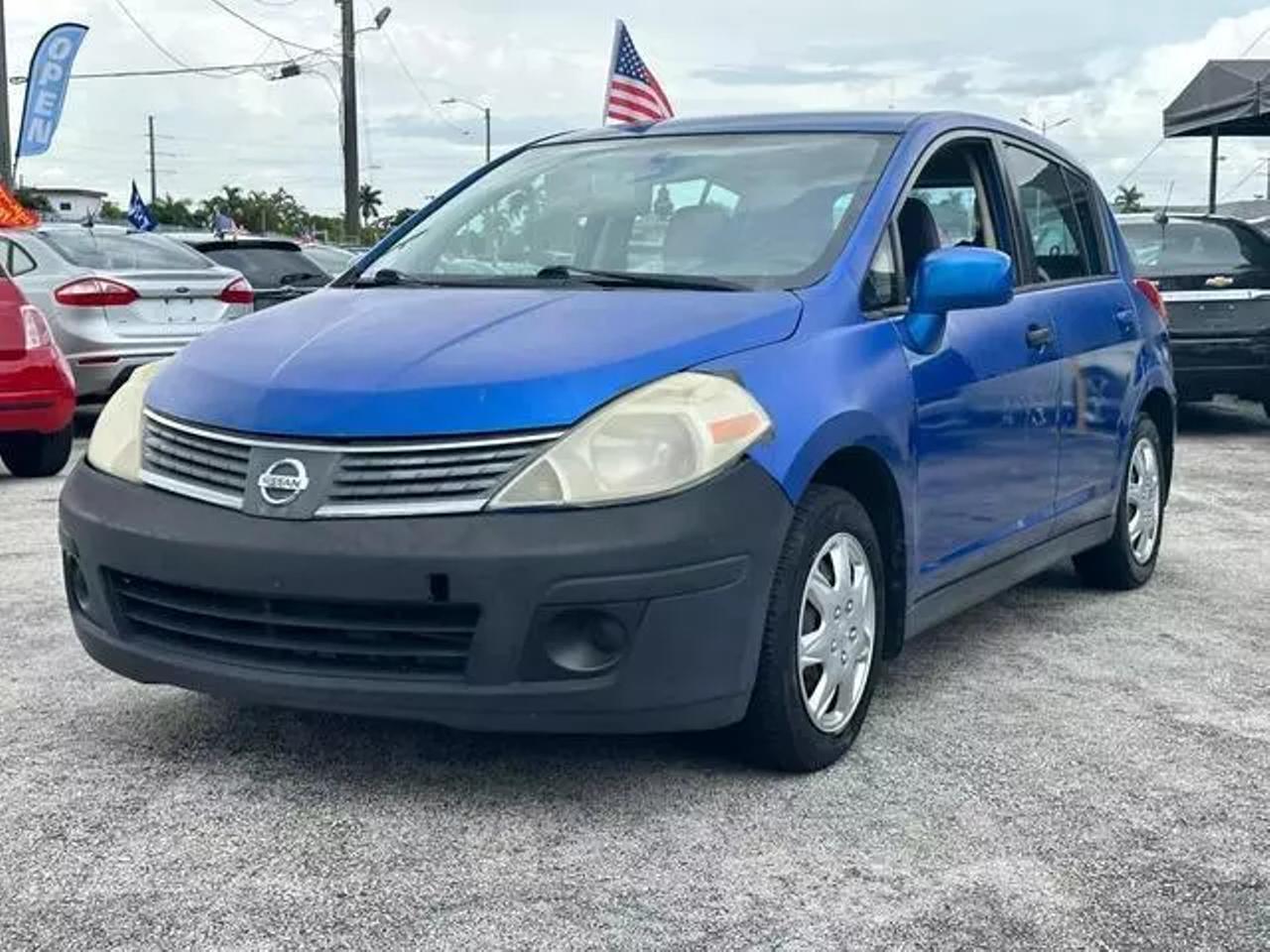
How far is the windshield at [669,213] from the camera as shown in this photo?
4.31 m

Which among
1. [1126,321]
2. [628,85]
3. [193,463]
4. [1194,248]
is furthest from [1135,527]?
[628,85]

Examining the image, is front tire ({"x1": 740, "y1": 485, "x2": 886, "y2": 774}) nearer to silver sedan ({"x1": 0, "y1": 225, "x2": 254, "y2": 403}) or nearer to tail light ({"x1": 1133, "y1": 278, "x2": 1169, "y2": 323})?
tail light ({"x1": 1133, "y1": 278, "x2": 1169, "y2": 323})

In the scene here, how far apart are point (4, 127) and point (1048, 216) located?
68.6ft

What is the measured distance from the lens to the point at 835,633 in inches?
154

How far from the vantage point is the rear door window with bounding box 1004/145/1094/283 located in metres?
5.34

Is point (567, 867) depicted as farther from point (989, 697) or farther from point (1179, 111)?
point (1179, 111)

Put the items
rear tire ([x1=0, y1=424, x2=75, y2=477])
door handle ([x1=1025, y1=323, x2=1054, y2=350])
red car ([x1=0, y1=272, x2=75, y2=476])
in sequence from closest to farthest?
1. door handle ([x1=1025, y1=323, x2=1054, y2=350])
2. red car ([x1=0, y1=272, x2=75, y2=476])
3. rear tire ([x1=0, y1=424, x2=75, y2=477])

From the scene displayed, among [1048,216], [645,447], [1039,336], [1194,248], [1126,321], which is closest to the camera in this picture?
[645,447]

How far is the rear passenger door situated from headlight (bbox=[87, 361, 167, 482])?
2583 millimetres

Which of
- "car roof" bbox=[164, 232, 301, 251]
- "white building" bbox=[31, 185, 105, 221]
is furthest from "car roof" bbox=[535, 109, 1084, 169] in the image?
"white building" bbox=[31, 185, 105, 221]

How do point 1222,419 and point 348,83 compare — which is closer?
point 1222,419

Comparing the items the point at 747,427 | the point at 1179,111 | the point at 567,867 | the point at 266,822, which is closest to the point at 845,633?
the point at 747,427

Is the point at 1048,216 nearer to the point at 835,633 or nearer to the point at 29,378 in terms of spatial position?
the point at 835,633

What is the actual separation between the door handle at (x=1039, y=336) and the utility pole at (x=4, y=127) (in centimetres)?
2043
